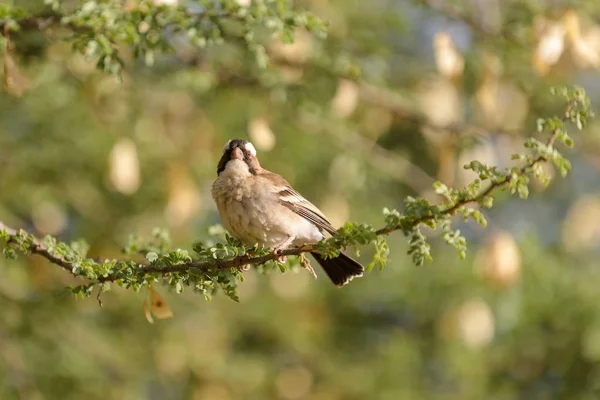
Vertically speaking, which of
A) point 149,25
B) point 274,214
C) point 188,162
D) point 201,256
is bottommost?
point 201,256

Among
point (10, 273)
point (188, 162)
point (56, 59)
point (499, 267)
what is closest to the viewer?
point (499, 267)

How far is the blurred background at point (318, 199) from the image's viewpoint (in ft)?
23.3

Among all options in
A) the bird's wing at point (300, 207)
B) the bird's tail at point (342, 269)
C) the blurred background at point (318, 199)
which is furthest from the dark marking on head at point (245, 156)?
the bird's tail at point (342, 269)

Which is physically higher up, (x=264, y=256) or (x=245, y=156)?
(x=245, y=156)

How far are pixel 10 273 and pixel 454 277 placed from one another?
3.86m

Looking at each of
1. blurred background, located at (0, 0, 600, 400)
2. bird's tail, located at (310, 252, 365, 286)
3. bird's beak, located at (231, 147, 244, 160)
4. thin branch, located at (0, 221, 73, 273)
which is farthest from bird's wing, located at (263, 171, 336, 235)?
thin branch, located at (0, 221, 73, 273)

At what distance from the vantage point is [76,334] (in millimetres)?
8289

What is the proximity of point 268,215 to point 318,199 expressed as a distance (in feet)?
15.6

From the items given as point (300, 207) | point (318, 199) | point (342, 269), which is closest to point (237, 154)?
point (300, 207)

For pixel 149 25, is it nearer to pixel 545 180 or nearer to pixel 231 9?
pixel 231 9

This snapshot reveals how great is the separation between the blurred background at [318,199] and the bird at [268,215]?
75 centimetres

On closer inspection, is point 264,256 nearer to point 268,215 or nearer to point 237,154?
point 268,215

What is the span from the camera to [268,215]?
514cm

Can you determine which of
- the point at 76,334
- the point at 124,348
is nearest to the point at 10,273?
the point at 76,334
